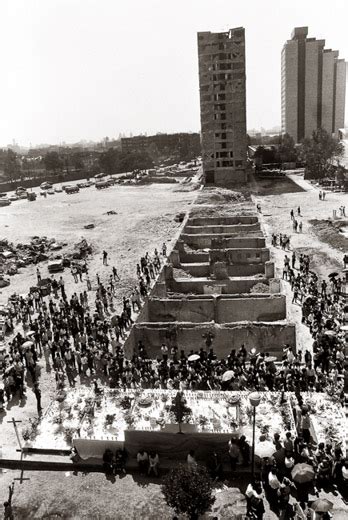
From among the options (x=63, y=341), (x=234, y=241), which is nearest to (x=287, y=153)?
(x=234, y=241)

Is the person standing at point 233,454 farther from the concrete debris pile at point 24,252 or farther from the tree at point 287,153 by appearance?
the tree at point 287,153

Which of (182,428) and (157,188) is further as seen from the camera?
(157,188)

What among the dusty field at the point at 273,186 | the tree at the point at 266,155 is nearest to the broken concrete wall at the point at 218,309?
the dusty field at the point at 273,186

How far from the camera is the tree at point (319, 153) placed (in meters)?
82.1

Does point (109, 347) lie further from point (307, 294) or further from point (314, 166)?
point (314, 166)

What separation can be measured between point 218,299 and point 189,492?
50.0 feet

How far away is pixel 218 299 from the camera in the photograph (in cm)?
2550

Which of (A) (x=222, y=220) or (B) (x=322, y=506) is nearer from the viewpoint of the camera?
(B) (x=322, y=506)

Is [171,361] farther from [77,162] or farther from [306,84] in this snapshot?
[306,84]

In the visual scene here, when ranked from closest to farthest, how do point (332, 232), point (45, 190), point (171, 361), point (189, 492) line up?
point (189, 492)
point (171, 361)
point (332, 232)
point (45, 190)

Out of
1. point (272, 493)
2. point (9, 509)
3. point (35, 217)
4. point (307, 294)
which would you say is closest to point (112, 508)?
point (9, 509)

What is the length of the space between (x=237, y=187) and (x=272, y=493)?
67888mm

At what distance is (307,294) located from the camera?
27.1m

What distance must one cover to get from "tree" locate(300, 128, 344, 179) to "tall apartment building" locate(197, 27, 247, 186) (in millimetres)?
13257
